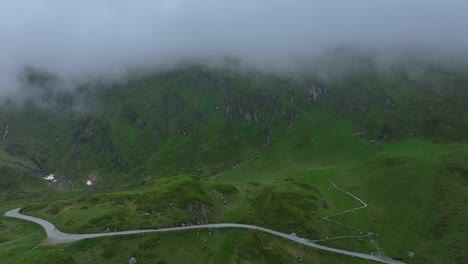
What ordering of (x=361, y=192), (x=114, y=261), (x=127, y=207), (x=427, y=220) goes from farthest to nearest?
(x=361, y=192), (x=127, y=207), (x=427, y=220), (x=114, y=261)

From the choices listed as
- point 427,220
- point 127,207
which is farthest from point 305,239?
point 127,207

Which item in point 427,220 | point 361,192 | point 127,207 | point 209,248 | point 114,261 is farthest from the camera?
point 361,192

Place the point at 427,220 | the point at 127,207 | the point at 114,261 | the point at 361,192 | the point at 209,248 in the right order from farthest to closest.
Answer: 1. the point at 361,192
2. the point at 127,207
3. the point at 427,220
4. the point at 209,248
5. the point at 114,261

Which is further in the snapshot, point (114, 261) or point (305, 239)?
point (305, 239)

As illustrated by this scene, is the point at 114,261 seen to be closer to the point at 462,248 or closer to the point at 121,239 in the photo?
the point at 121,239

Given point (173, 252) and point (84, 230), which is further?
point (84, 230)

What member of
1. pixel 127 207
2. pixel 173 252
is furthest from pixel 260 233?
pixel 127 207

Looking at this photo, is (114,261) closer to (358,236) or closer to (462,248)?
(358,236)

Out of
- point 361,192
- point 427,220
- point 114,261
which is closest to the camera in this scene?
point 114,261
